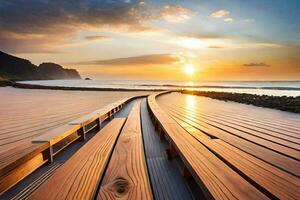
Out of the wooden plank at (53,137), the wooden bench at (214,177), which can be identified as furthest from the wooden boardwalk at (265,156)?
the wooden plank at (53,137)

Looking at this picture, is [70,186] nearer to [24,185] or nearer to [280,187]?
[24,185]

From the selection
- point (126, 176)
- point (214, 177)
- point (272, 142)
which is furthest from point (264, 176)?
point (272, 142)

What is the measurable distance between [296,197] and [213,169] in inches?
22.6

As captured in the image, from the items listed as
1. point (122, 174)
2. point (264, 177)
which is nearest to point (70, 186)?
point (122, 174)

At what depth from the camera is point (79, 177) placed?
199 cm

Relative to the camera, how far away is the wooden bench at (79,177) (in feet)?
5.47

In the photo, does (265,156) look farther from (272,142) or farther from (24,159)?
(24,159)

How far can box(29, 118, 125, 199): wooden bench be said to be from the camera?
167 centimetres

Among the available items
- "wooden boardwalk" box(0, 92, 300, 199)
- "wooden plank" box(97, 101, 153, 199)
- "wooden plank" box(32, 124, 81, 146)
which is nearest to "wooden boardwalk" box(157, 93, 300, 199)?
"wooden boardwalk" box(0, 92, 300, 199)

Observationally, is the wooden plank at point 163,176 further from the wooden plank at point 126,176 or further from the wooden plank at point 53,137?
the wooden plank at point 53,137

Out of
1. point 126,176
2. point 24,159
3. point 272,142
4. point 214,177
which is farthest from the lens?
point 272,142

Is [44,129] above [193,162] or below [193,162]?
below

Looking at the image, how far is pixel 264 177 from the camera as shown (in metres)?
1.91

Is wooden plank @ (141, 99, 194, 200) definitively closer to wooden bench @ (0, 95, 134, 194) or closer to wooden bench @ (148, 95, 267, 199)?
wooden bench @ (148, 95, 267, 199)
